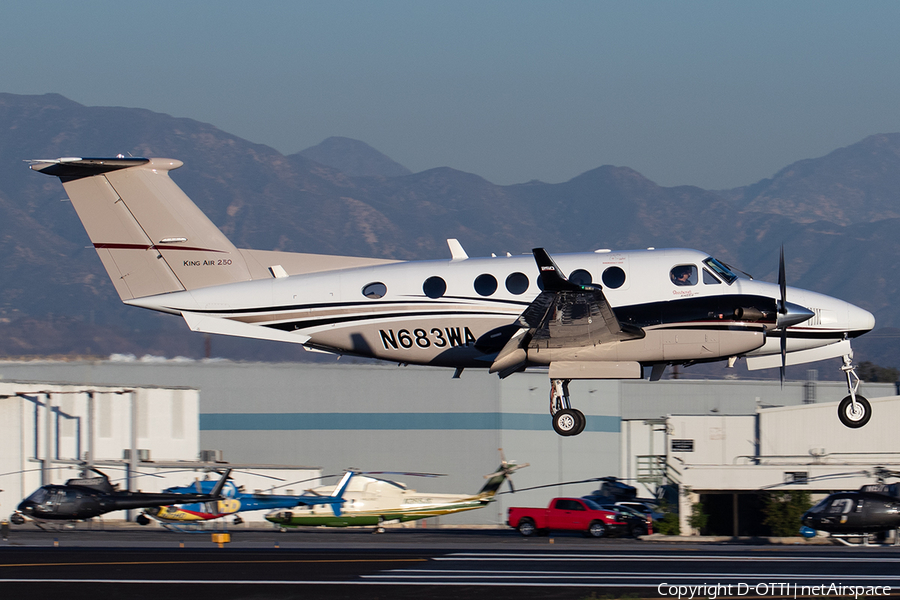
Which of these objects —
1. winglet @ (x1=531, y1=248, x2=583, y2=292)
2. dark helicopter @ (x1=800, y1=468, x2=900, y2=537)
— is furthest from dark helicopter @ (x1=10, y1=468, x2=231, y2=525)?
winglet @ (x1=531, y1=248, x2=583, y2=292)

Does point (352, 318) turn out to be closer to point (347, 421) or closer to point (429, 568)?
point (429, 568)

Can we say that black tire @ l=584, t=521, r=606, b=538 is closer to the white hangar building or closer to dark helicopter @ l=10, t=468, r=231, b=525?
dark helicopter @ l=10, t=468, r=231, b=525

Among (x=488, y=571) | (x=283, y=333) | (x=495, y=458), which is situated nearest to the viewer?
(x=283, y=333)

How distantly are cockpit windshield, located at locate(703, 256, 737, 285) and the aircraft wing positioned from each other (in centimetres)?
184

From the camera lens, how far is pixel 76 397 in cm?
4406

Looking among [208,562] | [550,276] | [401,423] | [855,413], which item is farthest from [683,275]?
[401,423]

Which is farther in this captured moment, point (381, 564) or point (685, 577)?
point (381, 564)

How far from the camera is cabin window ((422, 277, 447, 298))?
19.4m

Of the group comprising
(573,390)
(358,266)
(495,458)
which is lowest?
(495,458)

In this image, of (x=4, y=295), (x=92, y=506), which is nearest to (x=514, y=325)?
(x=92, y=506)

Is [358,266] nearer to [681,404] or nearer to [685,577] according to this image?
[685,577]

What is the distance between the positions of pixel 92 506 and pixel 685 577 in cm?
1971

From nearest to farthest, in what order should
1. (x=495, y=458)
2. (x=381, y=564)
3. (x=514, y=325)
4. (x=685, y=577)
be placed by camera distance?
(x=514, y=325), (x=685, y=577), (x=381, y=564), (x=495, y=458)

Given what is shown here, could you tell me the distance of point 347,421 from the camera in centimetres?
5334
